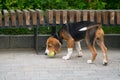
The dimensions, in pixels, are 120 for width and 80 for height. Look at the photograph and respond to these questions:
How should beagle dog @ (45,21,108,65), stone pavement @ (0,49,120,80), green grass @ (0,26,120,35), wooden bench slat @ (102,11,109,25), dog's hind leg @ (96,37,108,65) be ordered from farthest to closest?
green grass @ (0,26,120,35), wooden bench slat @ (102,11,109,25), beagle dog @ (45,21,108,65), dog's hind leg @ (96,37,108,65), stone pavement @ (0,49,120,80)

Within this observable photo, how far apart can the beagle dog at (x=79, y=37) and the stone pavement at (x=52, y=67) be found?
228 mm

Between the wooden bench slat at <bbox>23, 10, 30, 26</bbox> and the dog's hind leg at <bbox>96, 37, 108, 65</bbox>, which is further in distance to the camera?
the wooden bench slat at <bbox>23, 10, 30, 26</bbox>

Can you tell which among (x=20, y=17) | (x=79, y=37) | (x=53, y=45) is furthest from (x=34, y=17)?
(x=79, y=37)

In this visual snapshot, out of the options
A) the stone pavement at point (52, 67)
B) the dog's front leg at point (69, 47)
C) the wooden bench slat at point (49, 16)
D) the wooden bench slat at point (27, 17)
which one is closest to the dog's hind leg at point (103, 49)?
the stone pavement at point (52, 67)

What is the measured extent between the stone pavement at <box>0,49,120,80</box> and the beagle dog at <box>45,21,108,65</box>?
0.23 meters

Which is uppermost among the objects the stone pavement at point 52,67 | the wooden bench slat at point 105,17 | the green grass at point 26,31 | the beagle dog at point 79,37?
the wooden bench slat at point 105,17

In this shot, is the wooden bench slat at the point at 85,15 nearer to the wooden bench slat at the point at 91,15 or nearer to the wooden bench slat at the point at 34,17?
the wooden bench slat at the point at 91,15

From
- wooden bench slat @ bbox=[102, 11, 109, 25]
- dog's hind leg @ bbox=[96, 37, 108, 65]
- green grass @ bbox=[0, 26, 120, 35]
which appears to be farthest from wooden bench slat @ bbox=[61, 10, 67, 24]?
green grass @ bbox=[0, 26, 120, 35]

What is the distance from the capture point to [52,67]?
27.3 feet

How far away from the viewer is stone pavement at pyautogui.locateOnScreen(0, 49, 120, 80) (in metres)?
7.50

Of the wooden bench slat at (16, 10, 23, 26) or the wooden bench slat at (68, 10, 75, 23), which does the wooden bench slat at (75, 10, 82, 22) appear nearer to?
the wooden bench slat at (68, 10, 75, 23)

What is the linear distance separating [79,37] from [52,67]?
1116mm

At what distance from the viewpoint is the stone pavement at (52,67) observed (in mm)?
7496

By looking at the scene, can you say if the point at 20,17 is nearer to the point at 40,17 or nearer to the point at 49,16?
the point at 40,17
